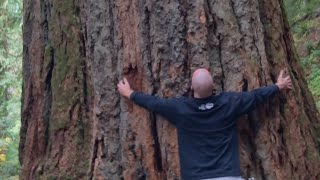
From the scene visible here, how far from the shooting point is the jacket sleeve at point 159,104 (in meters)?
5.02

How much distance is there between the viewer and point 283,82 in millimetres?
5355

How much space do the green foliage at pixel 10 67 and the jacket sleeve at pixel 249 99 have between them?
31.5 feet

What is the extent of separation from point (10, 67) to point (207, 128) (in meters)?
12.7

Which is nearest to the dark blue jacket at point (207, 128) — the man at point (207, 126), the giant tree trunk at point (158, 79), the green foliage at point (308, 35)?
the man at point (207, 126)

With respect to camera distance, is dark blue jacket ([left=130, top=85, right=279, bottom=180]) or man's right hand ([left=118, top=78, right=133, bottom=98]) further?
man's right hand ([left=118, top=78, right=133, bottom=98])

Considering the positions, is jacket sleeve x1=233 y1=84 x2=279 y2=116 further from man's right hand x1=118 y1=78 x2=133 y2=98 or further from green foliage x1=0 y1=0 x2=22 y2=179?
green foliage x1=0 y1=0 x2=22 y2=179

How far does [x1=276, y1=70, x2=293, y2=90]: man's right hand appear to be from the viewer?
17.4 ft

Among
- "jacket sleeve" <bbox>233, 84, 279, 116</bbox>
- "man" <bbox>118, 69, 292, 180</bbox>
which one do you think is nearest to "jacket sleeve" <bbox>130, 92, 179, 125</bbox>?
"man" <bbox>118, 69, 292, 180</bbox>

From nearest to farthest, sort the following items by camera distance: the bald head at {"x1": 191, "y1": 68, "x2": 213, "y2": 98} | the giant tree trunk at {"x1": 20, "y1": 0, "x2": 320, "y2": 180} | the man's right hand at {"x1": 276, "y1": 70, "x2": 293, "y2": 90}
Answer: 1. the bald head at {"x1": 191, "y1": 68, "x2": 213, "y2": 98}
2. the giant tree trunk at {"x1": 20, "y1": 0, "x2": 320, "y2": 180}
3. the man's right hand at {"x1": 276, "y1": 70, "x2": 293, "y2": 90}

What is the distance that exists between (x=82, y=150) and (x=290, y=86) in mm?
2053

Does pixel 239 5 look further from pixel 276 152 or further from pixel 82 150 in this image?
pixel 82 150

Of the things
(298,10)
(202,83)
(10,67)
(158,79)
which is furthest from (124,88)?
(10,67)

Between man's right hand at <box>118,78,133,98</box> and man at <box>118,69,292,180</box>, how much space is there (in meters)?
0.27

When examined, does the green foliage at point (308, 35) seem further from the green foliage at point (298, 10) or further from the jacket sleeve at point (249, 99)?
the jacket sleeve at point (249, 99)
